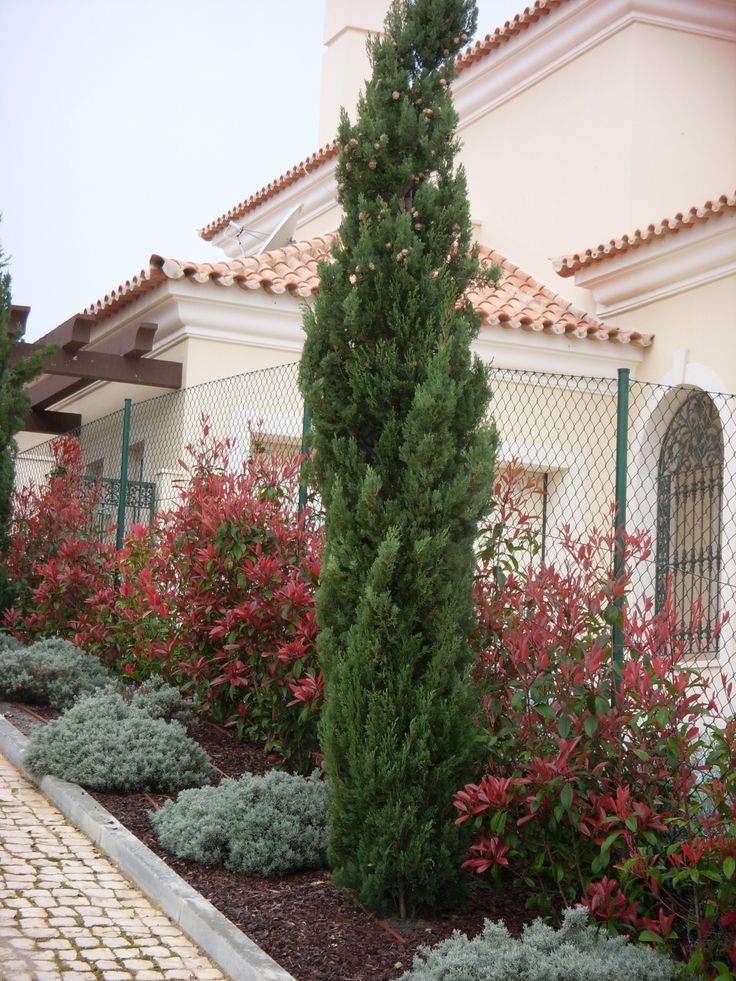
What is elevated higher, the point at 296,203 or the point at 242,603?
the point at 296,203

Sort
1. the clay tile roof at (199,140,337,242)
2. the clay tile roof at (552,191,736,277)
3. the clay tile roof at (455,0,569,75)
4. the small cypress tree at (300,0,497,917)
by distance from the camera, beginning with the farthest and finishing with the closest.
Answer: the clay tile roof at (199,140,337,242) → the clay tile roof at (455,0,569,75) → the clay tile roof at (552,191,736,277) → the small cypress tree at (300,0,497,917)

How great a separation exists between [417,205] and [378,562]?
5.62 feet

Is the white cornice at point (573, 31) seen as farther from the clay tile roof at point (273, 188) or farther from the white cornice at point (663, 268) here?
the white cornice at point (663, 268)

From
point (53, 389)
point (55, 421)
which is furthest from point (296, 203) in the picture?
point (53, 389)

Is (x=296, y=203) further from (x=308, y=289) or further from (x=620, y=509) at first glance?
(x=620, y=509)

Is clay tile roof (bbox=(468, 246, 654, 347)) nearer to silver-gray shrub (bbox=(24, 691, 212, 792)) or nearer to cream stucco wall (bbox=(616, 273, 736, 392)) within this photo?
cream stucco wall (bbox=(616, 273, 736, 392))

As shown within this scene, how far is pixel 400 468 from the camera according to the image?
5066 mm

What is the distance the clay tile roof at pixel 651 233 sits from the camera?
1079cm

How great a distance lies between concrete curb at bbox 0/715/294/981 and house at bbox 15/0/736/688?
549 cm

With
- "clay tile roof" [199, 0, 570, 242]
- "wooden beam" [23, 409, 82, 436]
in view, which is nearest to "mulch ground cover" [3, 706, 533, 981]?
"clay tile roof" [199, 0, 570, 242]

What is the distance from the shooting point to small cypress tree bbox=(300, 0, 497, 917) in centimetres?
477

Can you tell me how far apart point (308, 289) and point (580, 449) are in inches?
136

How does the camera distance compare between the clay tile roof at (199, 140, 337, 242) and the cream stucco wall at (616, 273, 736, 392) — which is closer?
the cream stucco wall at (616, 273, 736, 392)

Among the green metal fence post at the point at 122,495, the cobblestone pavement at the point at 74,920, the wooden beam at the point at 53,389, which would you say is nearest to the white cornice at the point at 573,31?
the wooden beam at the point at 53,389
